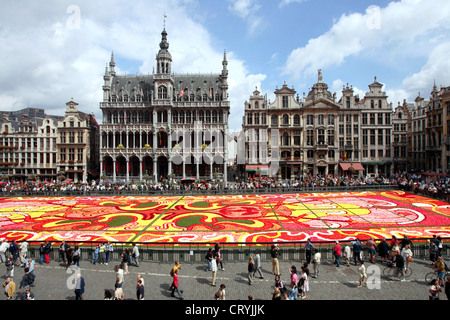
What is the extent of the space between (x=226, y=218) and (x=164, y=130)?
40111mm

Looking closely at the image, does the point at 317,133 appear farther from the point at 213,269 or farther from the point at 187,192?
the point at 213,269

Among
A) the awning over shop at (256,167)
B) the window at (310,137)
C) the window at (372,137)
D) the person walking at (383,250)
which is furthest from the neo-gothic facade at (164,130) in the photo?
the person walking at (383,250)

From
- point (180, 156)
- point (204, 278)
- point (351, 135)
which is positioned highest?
point (351, 135)

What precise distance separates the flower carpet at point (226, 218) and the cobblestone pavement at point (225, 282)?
435 cm

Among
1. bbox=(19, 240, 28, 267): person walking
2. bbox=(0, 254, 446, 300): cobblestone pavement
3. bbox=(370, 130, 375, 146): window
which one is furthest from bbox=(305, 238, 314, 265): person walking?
bbox=(370, 130, 375, 146): window

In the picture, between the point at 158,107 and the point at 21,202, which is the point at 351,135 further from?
the point at 21,202

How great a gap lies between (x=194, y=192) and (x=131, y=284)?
28.2 m

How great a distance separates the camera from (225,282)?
15.0m

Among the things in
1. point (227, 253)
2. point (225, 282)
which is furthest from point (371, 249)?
point (225, 282)

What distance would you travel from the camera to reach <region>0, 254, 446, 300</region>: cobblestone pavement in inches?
531

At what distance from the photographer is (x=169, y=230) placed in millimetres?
24203

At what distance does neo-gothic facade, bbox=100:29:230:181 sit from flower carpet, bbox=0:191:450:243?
945 inches

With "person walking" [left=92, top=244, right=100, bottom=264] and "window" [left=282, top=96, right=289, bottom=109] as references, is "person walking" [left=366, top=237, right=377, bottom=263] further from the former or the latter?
"window" [left=282, top=96, right=289, bottom=109]

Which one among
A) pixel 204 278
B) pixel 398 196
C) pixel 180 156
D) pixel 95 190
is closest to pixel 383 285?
pixel 204 278
